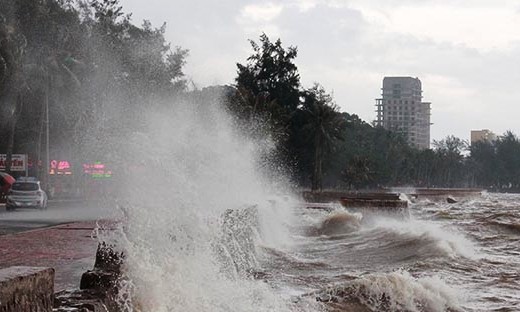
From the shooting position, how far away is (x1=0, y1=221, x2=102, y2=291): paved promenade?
7.74m

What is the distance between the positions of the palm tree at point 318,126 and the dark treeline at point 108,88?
95 millimetres

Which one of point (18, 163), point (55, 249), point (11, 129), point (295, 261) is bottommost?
point (295, 261)

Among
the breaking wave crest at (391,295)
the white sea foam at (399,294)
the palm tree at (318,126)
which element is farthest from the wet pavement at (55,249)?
the palm tree at (318,126)

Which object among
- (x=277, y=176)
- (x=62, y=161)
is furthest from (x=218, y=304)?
(x=277, y=176)

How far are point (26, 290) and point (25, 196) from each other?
22.8m

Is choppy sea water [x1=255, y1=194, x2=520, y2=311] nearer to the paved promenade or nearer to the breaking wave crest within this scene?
the breaking wave crest

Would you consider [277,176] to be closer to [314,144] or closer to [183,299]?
[314,144]

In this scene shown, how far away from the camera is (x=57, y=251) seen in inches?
393

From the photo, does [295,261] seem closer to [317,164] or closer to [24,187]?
[24,187]

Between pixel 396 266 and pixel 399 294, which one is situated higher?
pixel 399 294

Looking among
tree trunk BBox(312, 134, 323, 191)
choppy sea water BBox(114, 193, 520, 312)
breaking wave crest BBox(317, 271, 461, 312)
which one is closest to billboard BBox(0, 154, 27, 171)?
choppy sea water BBox(114, 193, 520, 312)

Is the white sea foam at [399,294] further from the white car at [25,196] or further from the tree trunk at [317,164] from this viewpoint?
the tree trunk at [317,164]

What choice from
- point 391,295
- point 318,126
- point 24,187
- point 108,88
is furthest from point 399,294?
point 318,126

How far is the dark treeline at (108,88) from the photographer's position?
4134 cm
